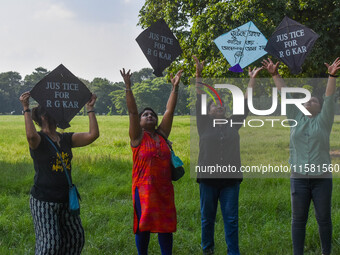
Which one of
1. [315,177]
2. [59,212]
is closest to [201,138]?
[315,177]

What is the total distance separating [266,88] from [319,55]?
363 cm

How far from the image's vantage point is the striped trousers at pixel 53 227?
330 centimetres

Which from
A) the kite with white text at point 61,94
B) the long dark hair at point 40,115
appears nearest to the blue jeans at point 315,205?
the kite with white text at point 61,94

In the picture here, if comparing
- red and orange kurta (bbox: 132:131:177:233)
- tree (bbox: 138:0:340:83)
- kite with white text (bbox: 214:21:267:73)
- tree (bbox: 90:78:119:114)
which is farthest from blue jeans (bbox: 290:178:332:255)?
tree (bbox: 90:78:119:114)

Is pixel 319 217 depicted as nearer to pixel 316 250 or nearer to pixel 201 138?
pixel 316 250

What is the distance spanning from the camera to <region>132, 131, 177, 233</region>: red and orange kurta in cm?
366

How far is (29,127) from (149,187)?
4.01ft

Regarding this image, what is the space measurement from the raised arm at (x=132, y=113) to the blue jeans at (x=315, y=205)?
1.68 metres

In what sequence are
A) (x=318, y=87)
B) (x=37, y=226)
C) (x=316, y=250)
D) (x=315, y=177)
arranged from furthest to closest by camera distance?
(x=318, y=87) → (x=316, y=250) → (x=315, y=177) → (x=37, y=226)

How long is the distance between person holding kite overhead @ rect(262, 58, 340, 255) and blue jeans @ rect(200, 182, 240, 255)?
0.61m

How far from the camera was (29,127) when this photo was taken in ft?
10.6

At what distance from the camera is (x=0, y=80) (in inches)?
3199

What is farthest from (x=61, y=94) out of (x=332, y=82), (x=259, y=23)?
(x=259, y=23)

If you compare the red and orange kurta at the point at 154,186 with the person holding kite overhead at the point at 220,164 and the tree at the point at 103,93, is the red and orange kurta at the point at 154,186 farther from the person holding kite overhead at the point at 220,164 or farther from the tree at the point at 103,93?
the tree at the point at 103,93
